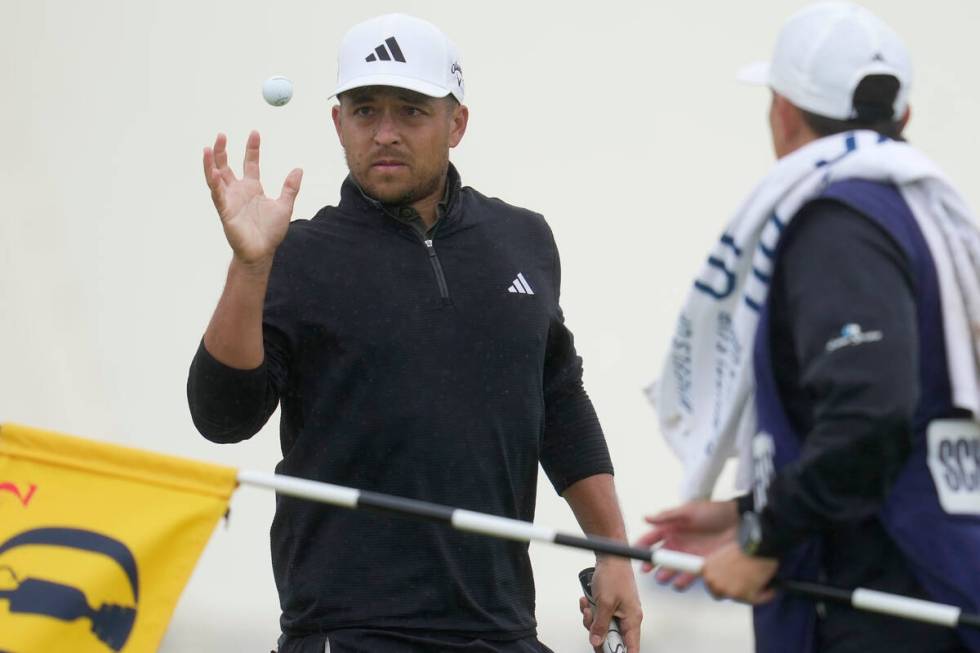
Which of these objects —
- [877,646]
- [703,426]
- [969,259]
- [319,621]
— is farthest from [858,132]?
[319,621]

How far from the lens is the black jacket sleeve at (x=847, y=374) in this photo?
2.20 metres

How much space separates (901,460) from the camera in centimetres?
224

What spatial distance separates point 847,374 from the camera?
220 cm

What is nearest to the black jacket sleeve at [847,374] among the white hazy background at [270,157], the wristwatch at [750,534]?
the wristwatch at [750,534]

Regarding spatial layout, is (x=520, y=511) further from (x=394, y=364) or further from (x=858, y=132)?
(x=858, y=132)

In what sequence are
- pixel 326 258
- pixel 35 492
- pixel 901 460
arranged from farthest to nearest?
pixel 326 258 < pixel 35 492 < pixel 901 460

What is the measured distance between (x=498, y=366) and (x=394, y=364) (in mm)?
195

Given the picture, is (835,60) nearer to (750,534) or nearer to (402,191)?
(750,534)

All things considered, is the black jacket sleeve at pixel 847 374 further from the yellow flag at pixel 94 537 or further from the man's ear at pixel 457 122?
the man's ear at pixel 457 122

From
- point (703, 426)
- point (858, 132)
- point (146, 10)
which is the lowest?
point (703, 426)

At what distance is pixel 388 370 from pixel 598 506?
0.56 meters

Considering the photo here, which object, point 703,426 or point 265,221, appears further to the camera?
point 265,221

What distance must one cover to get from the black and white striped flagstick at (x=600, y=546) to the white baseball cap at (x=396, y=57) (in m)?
0.83

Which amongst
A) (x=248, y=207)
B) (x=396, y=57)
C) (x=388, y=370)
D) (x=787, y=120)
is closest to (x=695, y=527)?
(x=787, y=120)
